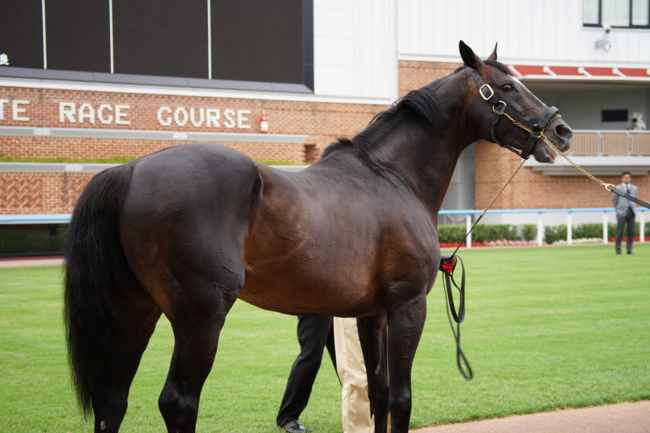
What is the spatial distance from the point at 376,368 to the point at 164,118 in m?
17.2

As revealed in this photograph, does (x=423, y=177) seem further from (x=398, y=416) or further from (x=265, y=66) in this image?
(x=265, y=66)

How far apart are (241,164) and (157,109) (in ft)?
57.5

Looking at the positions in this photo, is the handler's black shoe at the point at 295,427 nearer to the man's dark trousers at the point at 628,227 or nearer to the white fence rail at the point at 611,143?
the man's dark trousers at the point at 628,227

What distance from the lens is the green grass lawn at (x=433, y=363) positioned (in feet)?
15.2

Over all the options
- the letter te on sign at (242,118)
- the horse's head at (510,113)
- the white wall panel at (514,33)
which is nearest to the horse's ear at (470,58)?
the horse's head at (510,113)

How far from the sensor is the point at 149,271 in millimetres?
2590

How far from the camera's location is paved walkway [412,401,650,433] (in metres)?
4.23

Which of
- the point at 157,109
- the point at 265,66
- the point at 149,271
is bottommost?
the point at 149,271

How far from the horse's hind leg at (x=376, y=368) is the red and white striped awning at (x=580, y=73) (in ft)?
74.4

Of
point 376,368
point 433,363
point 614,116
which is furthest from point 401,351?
point 614,116

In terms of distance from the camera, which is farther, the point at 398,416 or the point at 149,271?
the point at 398,416

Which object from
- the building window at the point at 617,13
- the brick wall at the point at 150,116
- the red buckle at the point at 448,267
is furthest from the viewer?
the building window at the point at 617,13

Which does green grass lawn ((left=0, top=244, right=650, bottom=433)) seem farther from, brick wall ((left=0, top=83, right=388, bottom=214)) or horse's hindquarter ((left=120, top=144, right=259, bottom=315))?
brick wall ((left=0, top=83, right=388, bottom=214))

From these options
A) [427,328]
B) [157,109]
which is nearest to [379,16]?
[157,109]
